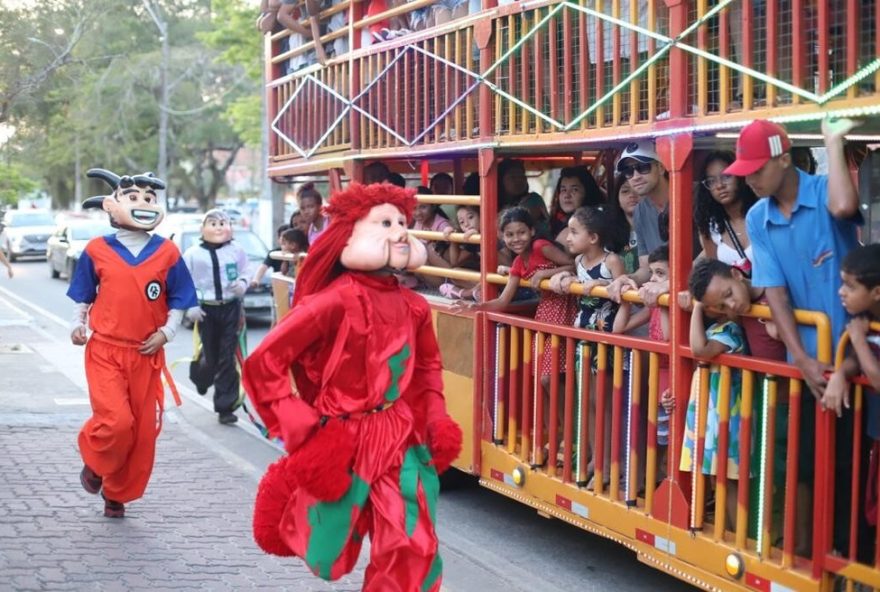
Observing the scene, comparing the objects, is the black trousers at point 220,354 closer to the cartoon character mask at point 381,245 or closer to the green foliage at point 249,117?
the cartoon character mask at point 381,245

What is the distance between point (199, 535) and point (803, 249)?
3.61 metres

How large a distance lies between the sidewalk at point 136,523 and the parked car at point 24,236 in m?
26.0

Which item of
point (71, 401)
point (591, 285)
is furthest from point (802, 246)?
point (71, 401)

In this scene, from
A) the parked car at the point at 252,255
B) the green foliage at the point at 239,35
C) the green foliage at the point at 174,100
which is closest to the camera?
the parked car at the point at 252,255

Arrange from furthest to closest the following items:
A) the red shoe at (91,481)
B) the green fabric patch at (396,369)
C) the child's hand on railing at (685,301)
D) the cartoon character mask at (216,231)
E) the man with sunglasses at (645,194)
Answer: the cartoon character mask at (216,231) → the red shoe at (91,481) → the man with sunglasses at (645,194) → the child's hand on railing at (685,301) → the green fabric patch at (396,369)

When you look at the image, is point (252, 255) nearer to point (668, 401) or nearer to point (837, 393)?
point (668, 401)

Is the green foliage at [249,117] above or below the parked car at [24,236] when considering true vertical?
above

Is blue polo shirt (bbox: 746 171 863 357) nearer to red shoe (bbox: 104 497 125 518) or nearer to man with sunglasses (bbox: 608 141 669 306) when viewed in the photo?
man with sunglasses (bbox: 608 141 669 306)

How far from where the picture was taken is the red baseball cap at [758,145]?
4609mm

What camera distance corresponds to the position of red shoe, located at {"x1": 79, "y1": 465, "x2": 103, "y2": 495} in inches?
282

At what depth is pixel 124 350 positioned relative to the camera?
7160mm

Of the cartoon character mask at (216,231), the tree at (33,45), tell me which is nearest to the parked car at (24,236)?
the tree at (33,45)

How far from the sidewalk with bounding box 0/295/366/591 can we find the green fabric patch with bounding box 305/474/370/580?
1146 millimetres

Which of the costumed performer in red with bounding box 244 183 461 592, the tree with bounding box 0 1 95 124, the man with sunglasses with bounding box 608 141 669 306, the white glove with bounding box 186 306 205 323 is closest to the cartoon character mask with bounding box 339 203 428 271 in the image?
the costumed performer in red with bounding box 244 183 461 592
